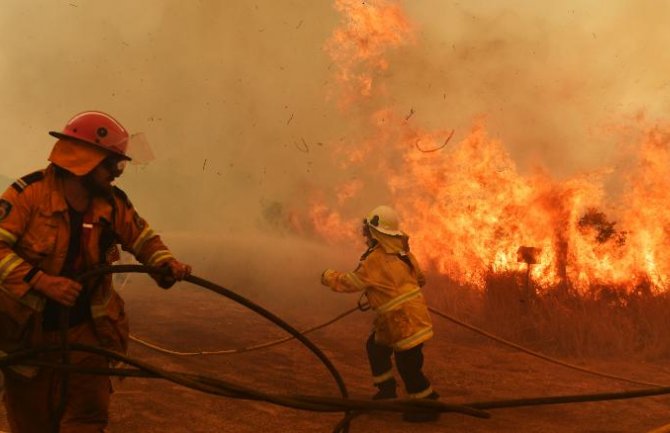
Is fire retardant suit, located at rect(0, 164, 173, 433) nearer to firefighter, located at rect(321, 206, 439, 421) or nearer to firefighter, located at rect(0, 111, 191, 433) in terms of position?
firefighter, located at rect(0, 111, 191, 433)

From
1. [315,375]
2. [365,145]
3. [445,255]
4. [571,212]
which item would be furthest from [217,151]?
[315,375]

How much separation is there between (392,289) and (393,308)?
7.2 inches

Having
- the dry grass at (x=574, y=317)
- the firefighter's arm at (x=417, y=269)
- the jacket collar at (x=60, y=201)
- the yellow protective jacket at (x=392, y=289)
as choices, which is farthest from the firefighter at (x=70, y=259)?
the dry grass at (x=574, y=317)

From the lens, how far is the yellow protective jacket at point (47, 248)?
2795mm

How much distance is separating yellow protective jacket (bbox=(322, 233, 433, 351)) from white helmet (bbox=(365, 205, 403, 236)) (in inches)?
2.4

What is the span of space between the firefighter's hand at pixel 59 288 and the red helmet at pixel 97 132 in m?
0.84

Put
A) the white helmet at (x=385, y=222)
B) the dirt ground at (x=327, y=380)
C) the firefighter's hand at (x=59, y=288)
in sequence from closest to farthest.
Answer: the firefighter's hand at (x=59, y=288) → the dirt ground at (x=327, y=380) → the white helmet at (x=385, y=222)

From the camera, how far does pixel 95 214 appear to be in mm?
3127

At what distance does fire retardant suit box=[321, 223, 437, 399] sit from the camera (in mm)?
4980

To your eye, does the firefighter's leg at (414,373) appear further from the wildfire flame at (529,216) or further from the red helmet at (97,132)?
the wildfire flame at (529,216)

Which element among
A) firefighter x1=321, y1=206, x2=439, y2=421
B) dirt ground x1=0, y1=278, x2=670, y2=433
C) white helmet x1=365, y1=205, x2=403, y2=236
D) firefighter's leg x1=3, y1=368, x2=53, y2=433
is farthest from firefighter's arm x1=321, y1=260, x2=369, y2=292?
firefighter's leg x1=3, y1=368, x2=53, y2=433

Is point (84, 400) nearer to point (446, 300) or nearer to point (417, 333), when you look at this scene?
point (417, 333)

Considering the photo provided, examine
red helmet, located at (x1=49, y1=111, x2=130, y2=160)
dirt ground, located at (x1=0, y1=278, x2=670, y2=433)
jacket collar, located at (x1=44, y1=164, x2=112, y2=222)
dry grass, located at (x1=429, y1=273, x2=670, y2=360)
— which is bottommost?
dirt ground, located at (x1=0, y1=278, x2=670, y2=433)

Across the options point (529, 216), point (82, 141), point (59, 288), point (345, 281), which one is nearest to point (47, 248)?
point (59, 288)
